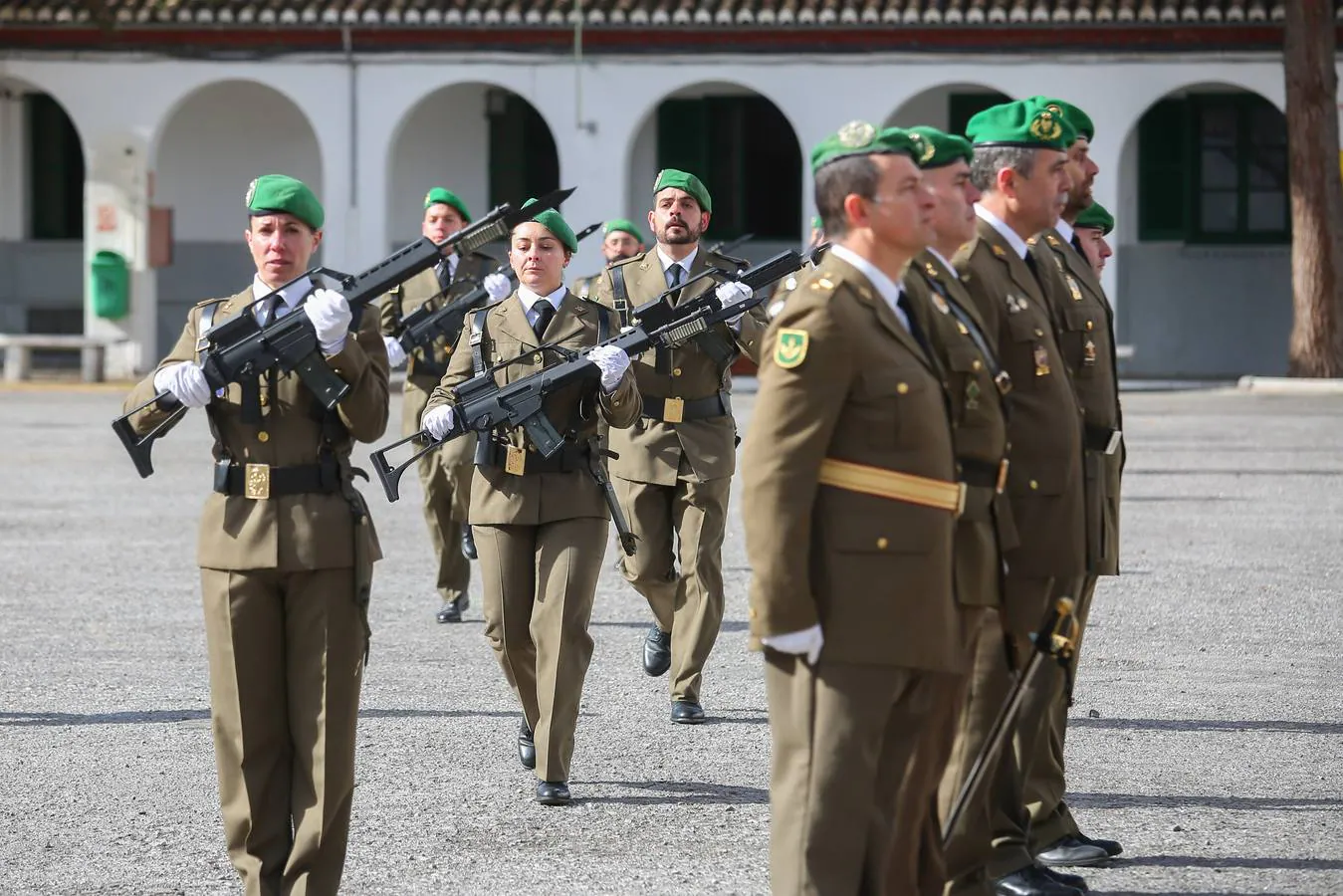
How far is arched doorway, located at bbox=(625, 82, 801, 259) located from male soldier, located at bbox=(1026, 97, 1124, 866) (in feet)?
73.2

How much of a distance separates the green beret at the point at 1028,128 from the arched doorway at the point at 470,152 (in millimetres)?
23597

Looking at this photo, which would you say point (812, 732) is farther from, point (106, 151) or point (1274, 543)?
point (106, 151)

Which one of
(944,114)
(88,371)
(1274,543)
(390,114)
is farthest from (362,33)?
(1274,543)

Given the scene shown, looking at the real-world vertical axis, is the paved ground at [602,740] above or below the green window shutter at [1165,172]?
below

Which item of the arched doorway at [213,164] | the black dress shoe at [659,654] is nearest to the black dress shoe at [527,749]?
the black dress shoe at [659,654]

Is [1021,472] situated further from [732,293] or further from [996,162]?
[732,293]

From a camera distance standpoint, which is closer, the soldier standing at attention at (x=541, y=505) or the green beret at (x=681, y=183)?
the soldier standing at attention at (x=541, y=505)

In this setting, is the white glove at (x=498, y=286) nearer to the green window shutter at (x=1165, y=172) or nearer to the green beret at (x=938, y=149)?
the green beret at (x=938, y=149)

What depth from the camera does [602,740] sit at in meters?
7.94

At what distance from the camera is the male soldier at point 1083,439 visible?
623 centimetres

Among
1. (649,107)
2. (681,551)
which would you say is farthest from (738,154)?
(681,551)

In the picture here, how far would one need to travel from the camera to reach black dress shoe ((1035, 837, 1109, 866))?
6230mm

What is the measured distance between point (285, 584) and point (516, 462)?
172 cm

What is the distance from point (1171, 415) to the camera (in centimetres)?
2225
